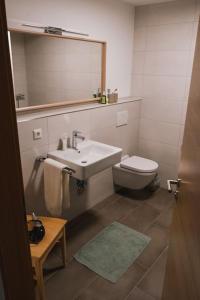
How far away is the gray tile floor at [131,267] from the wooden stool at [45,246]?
0.59 feet

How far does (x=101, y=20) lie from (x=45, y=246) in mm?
2260

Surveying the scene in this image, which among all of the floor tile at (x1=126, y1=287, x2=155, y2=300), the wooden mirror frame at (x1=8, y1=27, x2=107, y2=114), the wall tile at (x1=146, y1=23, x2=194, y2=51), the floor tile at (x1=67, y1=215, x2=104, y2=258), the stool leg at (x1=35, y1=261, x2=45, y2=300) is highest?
the wall tile at (x1=146, y1=23, x2=194, y2=51)

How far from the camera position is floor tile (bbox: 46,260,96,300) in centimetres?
180

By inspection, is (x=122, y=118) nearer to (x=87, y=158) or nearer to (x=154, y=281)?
(x=87, y=158)

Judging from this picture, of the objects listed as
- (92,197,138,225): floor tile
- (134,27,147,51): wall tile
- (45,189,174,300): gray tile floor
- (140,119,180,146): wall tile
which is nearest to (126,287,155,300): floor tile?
(45,189,174,300): gray tile floor

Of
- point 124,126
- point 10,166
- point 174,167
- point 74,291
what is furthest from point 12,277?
point 174,167

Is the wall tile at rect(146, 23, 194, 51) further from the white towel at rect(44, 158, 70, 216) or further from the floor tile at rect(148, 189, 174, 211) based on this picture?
the white towel at rect(44, 158, 70, 216)

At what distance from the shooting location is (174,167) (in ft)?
10.4

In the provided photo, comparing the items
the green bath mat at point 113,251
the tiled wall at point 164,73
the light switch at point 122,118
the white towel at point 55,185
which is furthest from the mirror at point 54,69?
the green bath mat at point 113,251

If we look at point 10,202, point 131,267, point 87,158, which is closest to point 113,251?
point 131,267

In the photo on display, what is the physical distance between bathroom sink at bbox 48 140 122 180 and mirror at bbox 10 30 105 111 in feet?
1.55

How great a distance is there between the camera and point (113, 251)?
→ 2.21m

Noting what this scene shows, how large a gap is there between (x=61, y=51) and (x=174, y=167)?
200 cm

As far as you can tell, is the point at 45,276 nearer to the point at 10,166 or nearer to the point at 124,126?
the point at 10,166
